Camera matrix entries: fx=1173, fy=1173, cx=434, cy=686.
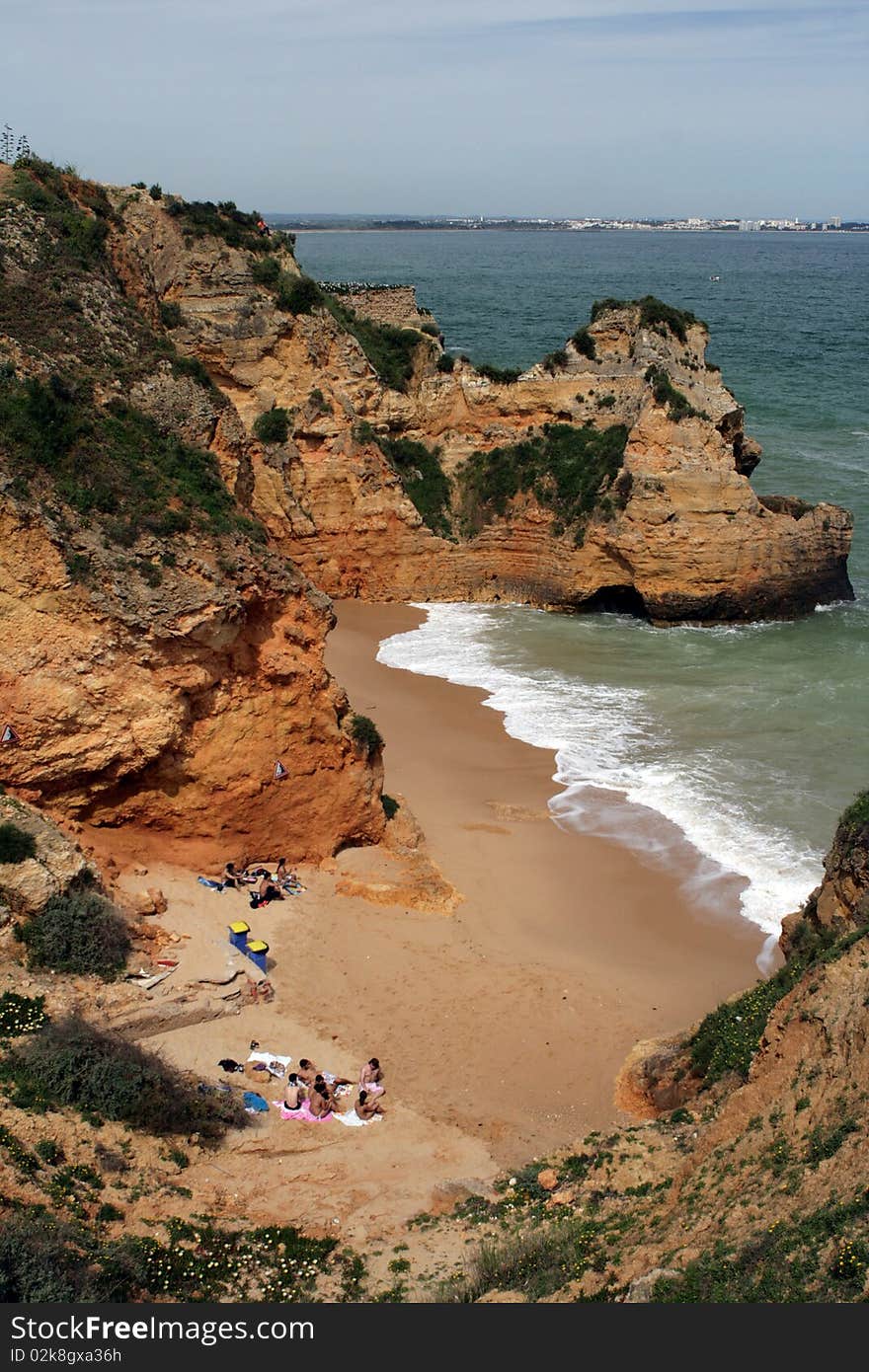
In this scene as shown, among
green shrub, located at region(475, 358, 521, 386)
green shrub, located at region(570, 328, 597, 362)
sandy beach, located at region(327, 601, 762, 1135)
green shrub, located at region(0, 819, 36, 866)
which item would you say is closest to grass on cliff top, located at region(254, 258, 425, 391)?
green shrub, located at region(475, 358, 521, 386)

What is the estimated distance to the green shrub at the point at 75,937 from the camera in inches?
512

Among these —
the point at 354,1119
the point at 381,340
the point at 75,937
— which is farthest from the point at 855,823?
the point at 381,340

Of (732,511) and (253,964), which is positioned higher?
(732,511)

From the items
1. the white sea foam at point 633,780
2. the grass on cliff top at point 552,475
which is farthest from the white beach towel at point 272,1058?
the grass on cliff top at point 552,475

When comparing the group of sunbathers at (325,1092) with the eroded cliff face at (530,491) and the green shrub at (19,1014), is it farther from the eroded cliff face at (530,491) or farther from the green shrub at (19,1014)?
the eroded cliff face at (530,491)

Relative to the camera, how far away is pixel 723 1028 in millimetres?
12711

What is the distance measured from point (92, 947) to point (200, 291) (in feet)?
70.9

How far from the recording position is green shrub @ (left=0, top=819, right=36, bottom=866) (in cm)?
1355

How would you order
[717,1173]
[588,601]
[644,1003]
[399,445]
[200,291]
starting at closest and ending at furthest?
[717,1173] → [644,1003] → [200,291] → [588,601] → [399,445]

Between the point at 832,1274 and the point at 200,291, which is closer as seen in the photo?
the point at 832,1274

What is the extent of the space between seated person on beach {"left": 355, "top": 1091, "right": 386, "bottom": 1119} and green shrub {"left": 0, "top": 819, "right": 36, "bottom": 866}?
475cm

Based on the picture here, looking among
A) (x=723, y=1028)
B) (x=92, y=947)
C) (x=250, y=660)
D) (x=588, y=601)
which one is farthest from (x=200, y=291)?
(x=723, y=1028)

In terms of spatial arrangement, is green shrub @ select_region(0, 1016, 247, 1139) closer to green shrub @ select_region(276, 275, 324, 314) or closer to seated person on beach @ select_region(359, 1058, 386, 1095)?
seated person on beach @ select_region(359, 1058, 386, 1095)

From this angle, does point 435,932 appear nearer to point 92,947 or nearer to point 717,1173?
point 92,947
